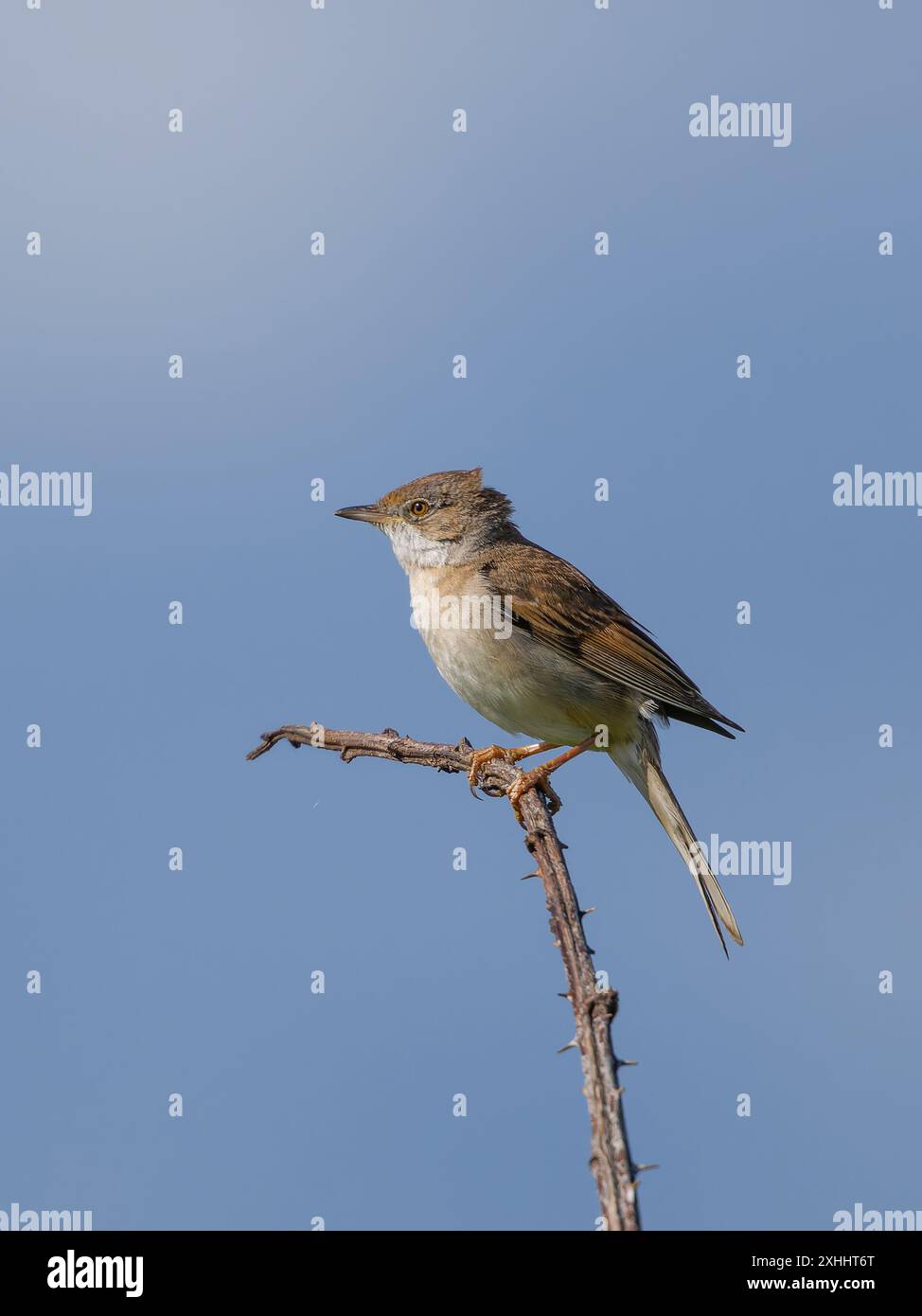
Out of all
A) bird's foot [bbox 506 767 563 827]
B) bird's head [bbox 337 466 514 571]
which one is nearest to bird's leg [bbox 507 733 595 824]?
bird's foot [bbox 506 767 563 827]

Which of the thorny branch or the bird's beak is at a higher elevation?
the bird's beak

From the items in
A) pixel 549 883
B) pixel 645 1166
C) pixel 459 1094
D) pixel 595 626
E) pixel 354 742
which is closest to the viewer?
pixel 645 1166

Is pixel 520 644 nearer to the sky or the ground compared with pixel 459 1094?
nearer to the sky

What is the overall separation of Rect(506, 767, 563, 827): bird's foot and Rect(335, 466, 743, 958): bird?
15mm

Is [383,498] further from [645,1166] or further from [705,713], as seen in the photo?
[645,1166]

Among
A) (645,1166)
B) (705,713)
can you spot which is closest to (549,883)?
(645,1166)

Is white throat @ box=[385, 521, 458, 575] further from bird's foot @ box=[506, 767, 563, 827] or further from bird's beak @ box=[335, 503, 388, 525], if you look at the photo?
bird's foot @ box=[506, 767, 563, 827]

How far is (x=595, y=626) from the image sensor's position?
877 cm

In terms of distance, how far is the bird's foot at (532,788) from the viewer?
680 cm

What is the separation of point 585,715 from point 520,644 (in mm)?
599

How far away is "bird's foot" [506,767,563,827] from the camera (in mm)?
6797

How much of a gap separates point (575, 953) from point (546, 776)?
3229 millimetres

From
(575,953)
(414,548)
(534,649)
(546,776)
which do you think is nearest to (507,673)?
(534,649)

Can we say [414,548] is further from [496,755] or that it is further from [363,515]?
[496,755]
